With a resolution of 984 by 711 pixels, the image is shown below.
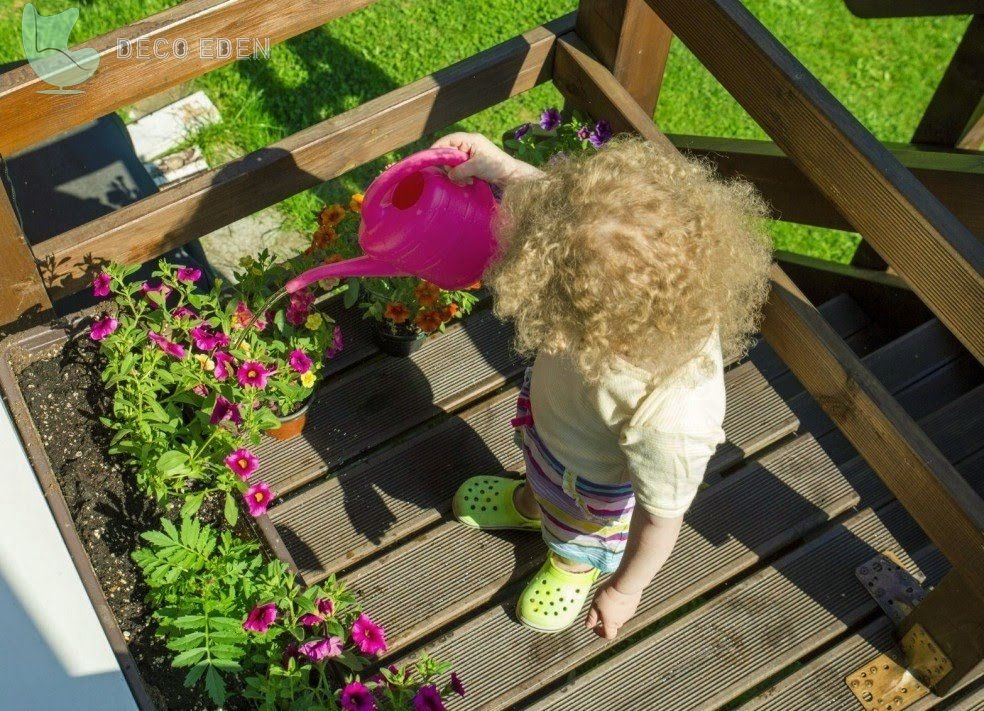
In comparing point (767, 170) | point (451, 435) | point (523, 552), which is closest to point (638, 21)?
point (767, 170)

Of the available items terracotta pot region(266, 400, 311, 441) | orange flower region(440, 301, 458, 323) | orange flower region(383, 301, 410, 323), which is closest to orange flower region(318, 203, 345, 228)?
orange flower region(383, 301, 410, 323)

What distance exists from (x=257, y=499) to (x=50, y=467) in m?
0.43

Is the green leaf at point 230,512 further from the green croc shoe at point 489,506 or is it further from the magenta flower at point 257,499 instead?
the green croc shoe at point 489,506

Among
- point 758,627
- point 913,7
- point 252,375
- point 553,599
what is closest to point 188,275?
point 252,375

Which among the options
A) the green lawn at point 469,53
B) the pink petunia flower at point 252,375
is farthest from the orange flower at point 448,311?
the green lawn at point 469,53

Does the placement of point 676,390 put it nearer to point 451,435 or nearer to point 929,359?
point 451,435

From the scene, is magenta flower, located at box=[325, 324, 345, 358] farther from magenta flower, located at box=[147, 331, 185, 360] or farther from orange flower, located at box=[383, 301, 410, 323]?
magenta flower, located at box=[147, 331, 185, 360]

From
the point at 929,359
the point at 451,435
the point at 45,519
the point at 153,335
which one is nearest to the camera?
the point at 45,519

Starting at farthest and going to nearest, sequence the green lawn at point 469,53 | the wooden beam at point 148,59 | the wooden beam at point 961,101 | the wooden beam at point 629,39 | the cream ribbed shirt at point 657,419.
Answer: the green lawn at point 469,53
the wooden beam at point 961,101
the wooden beam at point 629,39
the wooden beam at point 148,59
the cream ribbed shirt at point 657,419

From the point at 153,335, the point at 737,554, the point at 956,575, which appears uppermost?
the point at 153,335

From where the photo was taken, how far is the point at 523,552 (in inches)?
91.1

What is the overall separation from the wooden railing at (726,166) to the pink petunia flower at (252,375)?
390mm

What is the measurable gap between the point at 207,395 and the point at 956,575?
164 centimetres

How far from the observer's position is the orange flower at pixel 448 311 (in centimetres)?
240
